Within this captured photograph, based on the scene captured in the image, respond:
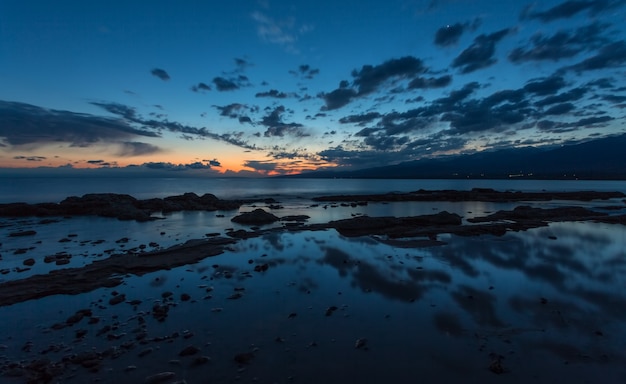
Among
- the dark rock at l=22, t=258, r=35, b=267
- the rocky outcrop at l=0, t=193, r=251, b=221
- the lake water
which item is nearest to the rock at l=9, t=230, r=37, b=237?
the lake water

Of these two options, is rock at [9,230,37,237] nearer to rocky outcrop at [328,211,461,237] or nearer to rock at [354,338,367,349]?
rocky outcrop at [328,211,461,237]

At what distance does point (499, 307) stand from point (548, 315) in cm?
128

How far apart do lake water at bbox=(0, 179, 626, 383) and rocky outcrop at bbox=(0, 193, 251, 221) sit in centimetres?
1936

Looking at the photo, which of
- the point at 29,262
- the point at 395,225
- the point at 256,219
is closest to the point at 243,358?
the point at 29,262

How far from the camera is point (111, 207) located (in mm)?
37000

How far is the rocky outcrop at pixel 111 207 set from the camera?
35656 mm

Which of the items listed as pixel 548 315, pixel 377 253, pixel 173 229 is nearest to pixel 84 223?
pixel 173 229

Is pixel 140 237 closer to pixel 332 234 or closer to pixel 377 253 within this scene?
pixel 332 234

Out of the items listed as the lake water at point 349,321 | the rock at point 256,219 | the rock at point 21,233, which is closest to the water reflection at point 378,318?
the lake water at point 349,321

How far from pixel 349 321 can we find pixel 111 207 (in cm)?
3801

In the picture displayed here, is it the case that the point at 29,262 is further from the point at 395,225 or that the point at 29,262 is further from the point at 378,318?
the point at 395,225

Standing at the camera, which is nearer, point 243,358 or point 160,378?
point 160,378

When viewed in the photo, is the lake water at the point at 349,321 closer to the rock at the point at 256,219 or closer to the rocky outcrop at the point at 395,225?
the rocky outcrop at the point at 395,225

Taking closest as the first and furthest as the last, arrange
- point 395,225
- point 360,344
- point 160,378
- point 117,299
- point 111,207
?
point 160,378, point 360,344, point 117,299, point 395,225, point 111,207
